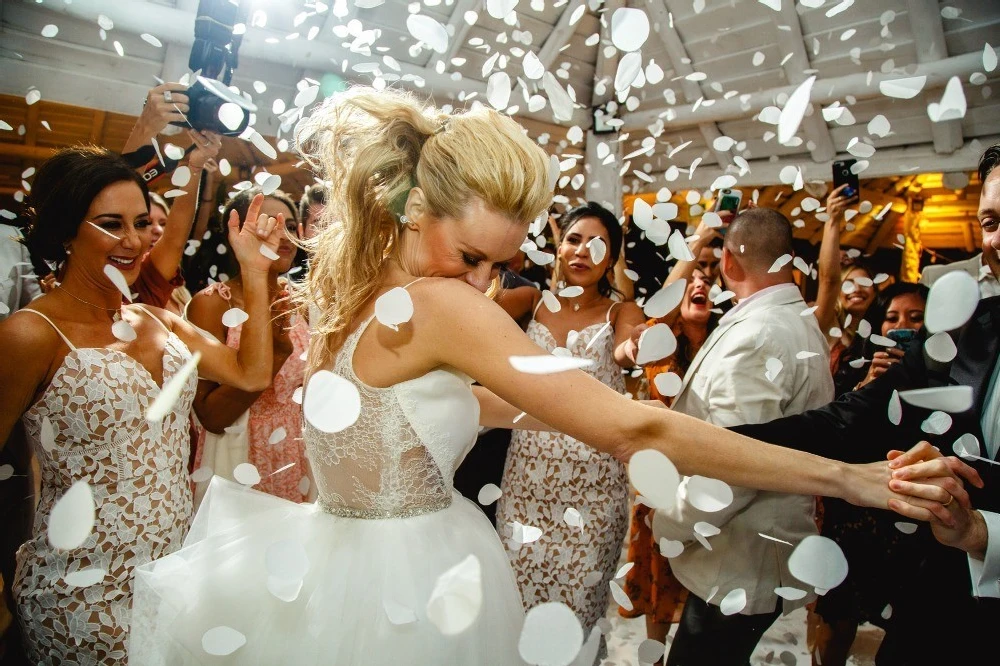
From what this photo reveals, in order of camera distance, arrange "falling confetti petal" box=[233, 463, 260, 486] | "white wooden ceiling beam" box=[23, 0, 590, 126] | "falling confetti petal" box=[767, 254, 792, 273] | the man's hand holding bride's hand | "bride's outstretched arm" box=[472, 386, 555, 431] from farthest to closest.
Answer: "white wooden ceiling beam" box=[23, 0, 590, 126] < "falling confetti petal" box=[767, 254, 792, 273] < "falling confetti petal" box=[233, 463, 260, 486] < "bride's outstretched arm" box=[472, 386, 555, 431] < the man's hand holding bride's hand

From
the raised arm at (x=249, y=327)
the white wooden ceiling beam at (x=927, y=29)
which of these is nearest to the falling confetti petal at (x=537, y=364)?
the raised arm at (x=249, y=327)

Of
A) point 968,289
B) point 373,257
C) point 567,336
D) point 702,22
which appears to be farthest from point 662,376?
point 702,22

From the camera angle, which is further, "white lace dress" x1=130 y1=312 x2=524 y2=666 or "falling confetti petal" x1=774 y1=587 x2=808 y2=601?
"falling confetti petal" x1=774 y1=587 x2=808 y2=601

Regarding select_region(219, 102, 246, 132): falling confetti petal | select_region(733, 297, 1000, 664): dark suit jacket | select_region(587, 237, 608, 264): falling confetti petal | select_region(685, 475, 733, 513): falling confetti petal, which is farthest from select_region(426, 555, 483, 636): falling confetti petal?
select_region(219, 102, 246, 132): falling confetti petal

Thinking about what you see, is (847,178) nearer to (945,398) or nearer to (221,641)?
(945,398)

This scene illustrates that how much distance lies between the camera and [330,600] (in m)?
1.10

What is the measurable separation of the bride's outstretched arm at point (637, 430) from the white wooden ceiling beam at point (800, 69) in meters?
3.74

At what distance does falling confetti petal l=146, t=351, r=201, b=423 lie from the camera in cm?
159

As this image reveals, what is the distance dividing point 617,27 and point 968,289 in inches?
53.1

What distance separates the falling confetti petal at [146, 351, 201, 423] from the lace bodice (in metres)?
0.57

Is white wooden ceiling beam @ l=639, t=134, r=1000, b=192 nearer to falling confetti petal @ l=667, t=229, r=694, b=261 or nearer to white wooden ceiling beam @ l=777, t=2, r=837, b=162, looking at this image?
white wooden ceiling beam @ l=777, t=2, r=837, b=162

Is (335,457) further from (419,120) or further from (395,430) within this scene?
(419,120)

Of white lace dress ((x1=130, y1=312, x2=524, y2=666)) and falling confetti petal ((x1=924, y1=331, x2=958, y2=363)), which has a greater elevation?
falling confetti petal ((x1=924, y1=331, x2=958, y2=363))

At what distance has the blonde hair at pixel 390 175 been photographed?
1145 millimetres
